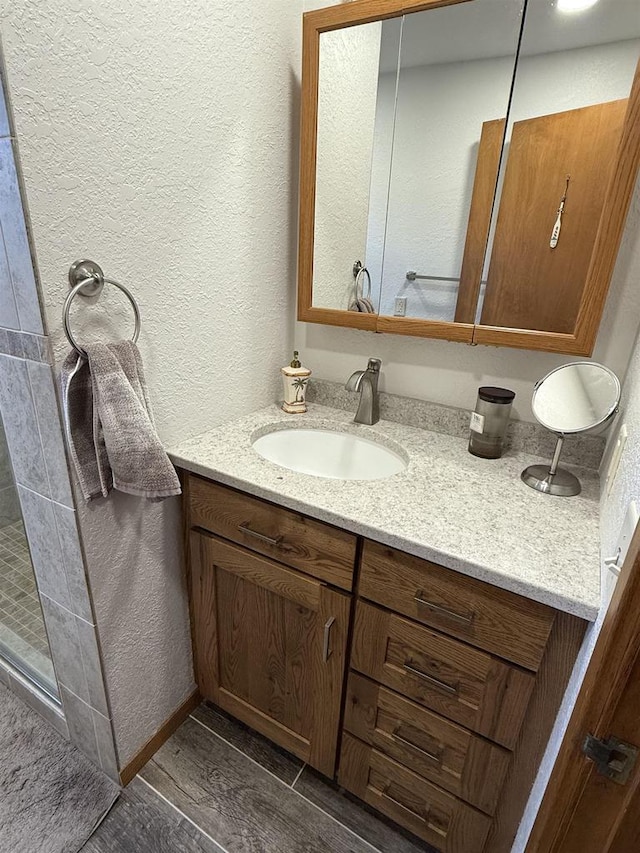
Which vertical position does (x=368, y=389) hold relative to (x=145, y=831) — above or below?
above

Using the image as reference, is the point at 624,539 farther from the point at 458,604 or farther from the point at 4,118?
the point at 4,118

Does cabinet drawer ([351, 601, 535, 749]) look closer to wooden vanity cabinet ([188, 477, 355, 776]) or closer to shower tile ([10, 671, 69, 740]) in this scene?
wooden vanity cabinet ([188, 477, 355, 776])

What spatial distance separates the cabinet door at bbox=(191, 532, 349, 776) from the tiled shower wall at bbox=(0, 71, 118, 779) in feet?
0.88

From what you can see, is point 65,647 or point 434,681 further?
point 65,647

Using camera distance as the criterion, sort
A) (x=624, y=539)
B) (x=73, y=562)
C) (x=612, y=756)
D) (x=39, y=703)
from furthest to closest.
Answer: (x=39, y=703) → (x=73, y=562) → (x=624, y=539) → (x=612, y=756)

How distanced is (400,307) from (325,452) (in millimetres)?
452

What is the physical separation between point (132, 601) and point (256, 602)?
0.29 m

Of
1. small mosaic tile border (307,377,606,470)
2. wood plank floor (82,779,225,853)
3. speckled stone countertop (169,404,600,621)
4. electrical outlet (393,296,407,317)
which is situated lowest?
wood plank floor (82,779,225,853)

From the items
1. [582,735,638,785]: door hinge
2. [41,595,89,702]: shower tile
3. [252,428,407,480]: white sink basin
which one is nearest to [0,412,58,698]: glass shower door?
[41,595,89,702]: shower tile

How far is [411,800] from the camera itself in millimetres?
942

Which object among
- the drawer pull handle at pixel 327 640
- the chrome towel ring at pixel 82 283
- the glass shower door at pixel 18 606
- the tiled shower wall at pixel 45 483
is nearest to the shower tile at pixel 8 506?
the glass shower door at pixel 18 606

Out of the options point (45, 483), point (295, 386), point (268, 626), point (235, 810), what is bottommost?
point (235, 810)

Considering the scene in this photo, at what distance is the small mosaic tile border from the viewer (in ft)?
3.39

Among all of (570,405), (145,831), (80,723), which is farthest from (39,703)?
(570,405)
